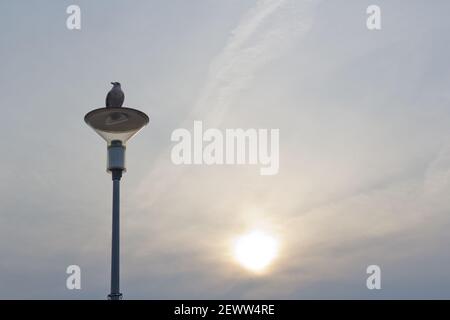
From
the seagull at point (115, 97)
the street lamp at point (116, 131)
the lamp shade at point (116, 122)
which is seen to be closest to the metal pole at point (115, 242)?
the street lamp at point (116, 131)

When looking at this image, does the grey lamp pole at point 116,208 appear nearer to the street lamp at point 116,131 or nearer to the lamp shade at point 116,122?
the street lamp at point 116,131

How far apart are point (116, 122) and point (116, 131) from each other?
0.66 ft

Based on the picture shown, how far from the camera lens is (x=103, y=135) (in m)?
13.8

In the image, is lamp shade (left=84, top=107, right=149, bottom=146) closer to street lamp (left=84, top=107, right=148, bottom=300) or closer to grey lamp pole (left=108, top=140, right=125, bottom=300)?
street lamp (left=84, top=107, right=148, bottom=300)

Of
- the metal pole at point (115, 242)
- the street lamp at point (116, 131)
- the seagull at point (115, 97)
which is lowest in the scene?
the metal pole at point (115, 242)

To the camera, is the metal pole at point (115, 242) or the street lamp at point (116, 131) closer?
the metal pole at point (115, 242)

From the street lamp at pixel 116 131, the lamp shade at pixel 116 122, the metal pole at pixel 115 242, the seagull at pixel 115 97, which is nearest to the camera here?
the metal pole at pixel 115 242

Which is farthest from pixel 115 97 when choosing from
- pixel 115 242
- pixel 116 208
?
pixel 115 242

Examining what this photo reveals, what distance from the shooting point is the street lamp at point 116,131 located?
13.2 meters

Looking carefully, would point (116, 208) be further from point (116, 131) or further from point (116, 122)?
point (116, 122)

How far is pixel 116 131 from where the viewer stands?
13.6m

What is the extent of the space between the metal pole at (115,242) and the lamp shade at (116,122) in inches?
29.2
